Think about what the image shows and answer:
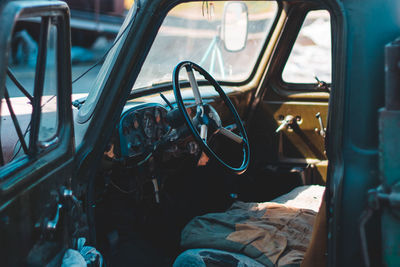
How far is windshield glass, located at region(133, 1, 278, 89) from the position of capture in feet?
9.68

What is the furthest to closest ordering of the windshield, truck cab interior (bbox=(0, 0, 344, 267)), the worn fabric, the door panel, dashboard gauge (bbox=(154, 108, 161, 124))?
1. the door panel
2. the windshield
3. dashboard gauge (bbox=(154, 108, 161, 124))
4. the worn fabric
5. truck cab interior (bbox=(0, 0, 344, 267))

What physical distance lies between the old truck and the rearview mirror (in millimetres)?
11

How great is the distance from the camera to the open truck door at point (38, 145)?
139 centimetres

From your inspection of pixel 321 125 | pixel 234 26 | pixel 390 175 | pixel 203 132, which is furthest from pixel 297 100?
pixel 390 175

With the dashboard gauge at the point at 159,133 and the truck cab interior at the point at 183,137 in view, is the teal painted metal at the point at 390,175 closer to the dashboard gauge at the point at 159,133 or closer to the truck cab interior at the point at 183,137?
the truck cab interior at the point at 183,137

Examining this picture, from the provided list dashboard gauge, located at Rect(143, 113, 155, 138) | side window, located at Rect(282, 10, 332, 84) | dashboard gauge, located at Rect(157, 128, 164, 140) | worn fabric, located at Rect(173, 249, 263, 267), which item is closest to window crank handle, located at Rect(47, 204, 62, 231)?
worn fabric, located at Rect(173, 249, 263, 267)

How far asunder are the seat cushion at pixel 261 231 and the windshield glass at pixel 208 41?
2.90ft

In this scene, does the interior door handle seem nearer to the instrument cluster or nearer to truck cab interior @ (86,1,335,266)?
truck cab interior @ (86,1,335,266)

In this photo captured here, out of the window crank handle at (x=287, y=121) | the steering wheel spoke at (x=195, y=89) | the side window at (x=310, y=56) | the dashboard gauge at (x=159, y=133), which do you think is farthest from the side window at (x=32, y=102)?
the side window at (x=310, y=56)

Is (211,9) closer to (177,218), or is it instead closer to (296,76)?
(296,76)

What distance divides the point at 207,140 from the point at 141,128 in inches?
13.9

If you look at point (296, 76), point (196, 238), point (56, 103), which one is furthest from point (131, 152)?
point (296, 76)

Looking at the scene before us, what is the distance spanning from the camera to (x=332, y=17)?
1726 millimetres

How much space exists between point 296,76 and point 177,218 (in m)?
1.48
